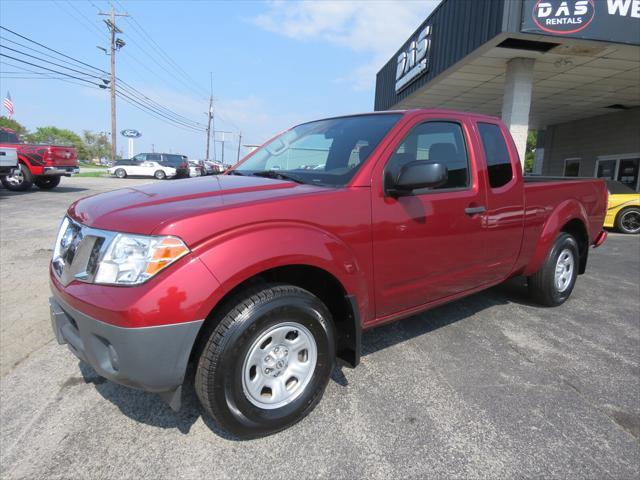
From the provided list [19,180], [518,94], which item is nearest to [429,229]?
[518,94]

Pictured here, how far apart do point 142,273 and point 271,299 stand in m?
0.62

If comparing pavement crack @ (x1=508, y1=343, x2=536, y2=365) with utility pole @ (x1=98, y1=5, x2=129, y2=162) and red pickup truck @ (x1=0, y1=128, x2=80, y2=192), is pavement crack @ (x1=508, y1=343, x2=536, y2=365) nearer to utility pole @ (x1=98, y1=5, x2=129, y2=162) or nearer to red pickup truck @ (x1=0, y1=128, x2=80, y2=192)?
red pickup truck @ (x1=0, y1=128, x2=80, y2=192)

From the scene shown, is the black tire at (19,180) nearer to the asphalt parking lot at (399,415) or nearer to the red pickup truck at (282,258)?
the asphalt parking lot at (399,415)

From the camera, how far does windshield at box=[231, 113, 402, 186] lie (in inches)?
103

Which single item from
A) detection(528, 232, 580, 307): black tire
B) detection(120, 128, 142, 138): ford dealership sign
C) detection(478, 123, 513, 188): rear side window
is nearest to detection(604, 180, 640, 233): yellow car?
detection(528, 232, 580, 307): black tire

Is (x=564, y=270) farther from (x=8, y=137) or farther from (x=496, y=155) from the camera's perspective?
(x=8, y=137)

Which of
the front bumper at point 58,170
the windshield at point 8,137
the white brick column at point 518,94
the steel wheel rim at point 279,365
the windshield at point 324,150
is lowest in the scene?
the steel wheel rim at point 279,365

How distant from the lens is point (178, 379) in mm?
1875

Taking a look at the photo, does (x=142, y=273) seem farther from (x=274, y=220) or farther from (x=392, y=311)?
(x=392, y=311)

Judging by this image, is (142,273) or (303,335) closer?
(142,273)

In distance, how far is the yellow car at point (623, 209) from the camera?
1014 centimetres

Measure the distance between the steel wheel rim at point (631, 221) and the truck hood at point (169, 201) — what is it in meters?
11.0

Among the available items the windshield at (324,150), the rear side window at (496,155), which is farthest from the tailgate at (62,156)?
the rear side window at (496,155)

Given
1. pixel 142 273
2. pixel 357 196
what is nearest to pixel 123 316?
pixel 142 273
